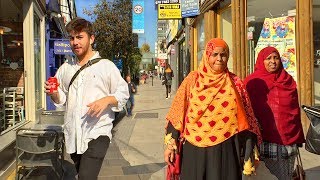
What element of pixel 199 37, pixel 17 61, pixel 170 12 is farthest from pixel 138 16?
pixel 17 61

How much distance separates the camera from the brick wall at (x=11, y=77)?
10617mm

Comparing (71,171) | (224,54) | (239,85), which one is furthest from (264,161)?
(71,171)

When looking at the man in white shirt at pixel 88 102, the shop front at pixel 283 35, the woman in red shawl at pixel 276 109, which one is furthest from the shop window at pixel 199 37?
the man in white shirt at pixel 88 102

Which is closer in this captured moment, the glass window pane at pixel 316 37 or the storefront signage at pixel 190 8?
the glass window pane at pixel 316 37

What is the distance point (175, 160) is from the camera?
3477 mm

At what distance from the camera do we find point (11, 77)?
10.9m

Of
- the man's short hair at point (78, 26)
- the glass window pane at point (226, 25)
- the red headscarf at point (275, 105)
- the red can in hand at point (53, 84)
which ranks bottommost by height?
the red headscarf at point (275, 105)

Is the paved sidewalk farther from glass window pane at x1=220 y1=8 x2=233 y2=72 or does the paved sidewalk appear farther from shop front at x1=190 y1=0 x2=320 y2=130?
glass window pane at x1=220 y1=8 x2=233 y2=72

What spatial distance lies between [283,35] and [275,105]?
225 inches

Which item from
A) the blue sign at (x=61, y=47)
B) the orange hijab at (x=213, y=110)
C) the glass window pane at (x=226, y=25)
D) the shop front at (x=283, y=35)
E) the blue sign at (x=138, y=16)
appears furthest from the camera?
the blue sign at (x=138, y=16)

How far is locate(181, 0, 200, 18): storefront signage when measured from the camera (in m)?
16.3

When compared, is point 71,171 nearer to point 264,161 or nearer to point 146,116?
point 264,161

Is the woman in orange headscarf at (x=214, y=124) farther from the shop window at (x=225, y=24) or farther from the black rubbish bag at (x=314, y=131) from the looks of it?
the shop window at (x=225, y=24)

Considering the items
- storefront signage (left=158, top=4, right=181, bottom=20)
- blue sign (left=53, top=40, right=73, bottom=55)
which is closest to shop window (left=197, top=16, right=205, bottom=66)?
storefront signage (left=158, top=4, right=181, bottom=20)
